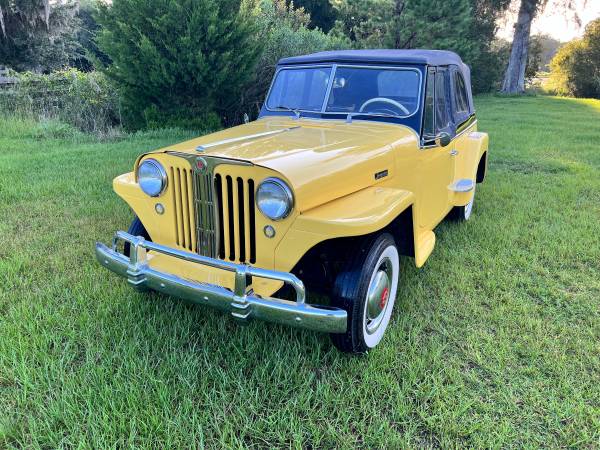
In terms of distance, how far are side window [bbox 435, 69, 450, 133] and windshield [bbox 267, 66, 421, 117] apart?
27 centimetres

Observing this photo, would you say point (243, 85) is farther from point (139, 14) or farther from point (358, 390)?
point (358, 390)

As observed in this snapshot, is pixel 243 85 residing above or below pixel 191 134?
above

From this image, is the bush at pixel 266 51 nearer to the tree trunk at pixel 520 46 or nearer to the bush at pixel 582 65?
the tree trunk at pixel 520 46

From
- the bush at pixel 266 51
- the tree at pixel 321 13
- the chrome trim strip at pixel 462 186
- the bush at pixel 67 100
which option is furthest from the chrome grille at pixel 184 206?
the tree at pixel 321 13

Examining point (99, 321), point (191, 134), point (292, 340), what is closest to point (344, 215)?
point (292, 340)

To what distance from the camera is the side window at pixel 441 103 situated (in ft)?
11.8

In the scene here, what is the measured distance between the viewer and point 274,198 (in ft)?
7.48

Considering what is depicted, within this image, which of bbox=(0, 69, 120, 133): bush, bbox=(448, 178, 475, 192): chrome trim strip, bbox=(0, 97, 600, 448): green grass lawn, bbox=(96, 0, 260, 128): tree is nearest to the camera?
bbox=(0, 97, 600, 448): green grass lawn

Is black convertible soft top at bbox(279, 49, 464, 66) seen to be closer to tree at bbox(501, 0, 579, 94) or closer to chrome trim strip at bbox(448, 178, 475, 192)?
chrome trim strip at bbox(448, 178, 475, 192)

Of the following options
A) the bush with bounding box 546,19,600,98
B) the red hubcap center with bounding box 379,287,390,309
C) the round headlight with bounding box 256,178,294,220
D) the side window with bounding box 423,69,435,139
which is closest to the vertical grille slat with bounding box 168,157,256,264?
the round headlight with bounding box 256,178,294,220

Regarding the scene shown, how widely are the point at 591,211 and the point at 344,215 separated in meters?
4.15

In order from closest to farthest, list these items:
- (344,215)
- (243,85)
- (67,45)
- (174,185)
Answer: (344,215), (174,185), (243,85), (67,45)

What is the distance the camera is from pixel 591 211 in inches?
200

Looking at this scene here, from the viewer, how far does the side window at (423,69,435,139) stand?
340 cm
